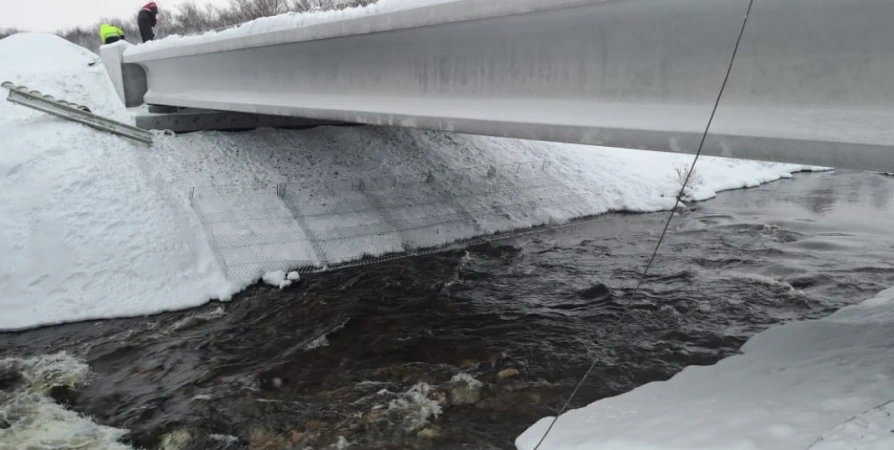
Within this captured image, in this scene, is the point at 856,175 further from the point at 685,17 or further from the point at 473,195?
A: the point at 685,17

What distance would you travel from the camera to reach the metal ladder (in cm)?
1234

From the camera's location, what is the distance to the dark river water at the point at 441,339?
6121mm

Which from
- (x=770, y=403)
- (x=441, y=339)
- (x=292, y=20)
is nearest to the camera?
(x=770, y=403)

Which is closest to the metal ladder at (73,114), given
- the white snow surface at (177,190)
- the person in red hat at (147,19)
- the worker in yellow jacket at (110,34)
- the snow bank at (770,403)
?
the white snow surface at (177,190)

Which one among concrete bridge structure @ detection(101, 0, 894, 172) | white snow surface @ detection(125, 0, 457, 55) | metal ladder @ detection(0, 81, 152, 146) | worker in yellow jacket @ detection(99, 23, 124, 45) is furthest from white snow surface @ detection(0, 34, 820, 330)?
concrete bridge structure @ detection(101, 0, 894, 172)

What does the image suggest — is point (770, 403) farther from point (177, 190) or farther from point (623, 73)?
point (177, 190)

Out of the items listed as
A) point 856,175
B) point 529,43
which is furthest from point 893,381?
point 856,175

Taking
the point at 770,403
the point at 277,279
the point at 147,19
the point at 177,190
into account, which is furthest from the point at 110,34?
the point at 770,403

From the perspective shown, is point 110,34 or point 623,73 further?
point 110,34

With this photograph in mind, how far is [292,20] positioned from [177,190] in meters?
4.56

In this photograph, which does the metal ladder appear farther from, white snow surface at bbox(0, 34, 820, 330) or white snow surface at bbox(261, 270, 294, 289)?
white snow surface at bbox(261, 270, 294, 289)

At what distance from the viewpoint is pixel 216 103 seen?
11312 millimetres

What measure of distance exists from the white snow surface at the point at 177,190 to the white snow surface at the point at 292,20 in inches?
96.7

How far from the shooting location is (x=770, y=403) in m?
4.91
